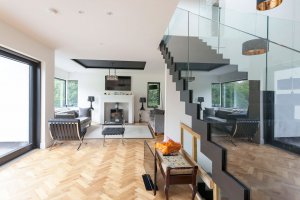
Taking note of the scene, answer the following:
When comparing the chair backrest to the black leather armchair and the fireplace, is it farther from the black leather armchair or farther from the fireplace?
the fireplace

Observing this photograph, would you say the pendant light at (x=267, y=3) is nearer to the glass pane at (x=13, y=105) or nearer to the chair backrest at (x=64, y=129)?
the chair backrest at (x=64, y=129)

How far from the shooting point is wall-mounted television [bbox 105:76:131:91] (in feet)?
30.8

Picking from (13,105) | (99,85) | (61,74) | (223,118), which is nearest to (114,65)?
(99,85)

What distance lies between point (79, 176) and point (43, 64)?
10.5ft

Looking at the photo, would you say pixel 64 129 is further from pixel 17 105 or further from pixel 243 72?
pixel 243 72

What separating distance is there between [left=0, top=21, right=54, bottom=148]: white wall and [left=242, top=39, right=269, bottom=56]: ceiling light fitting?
4.56 m

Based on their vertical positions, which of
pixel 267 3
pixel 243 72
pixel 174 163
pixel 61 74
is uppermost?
pixel 61 74

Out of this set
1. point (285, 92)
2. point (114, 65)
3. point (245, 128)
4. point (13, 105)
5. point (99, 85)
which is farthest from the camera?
point (99, 85)

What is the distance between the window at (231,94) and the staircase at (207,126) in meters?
0.52

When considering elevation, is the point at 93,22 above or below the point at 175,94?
above

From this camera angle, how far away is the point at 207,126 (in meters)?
1.89

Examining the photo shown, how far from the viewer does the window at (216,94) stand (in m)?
2.92

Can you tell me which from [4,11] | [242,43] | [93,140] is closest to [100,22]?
[4,11]

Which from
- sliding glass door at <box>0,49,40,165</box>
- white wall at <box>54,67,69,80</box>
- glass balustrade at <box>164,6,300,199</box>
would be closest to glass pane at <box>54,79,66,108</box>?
white wall at <box>54,67,69,80</box>
